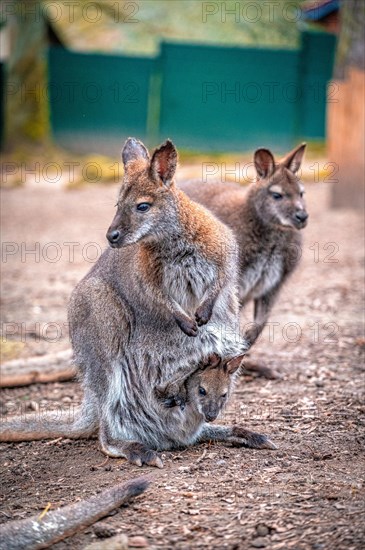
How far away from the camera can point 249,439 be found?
519 centimetres

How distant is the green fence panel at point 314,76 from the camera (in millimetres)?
20734

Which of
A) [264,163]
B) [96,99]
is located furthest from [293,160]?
[96,99]

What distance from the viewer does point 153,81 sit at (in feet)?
67.9

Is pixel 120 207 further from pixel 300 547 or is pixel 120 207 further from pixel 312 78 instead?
pixel 312 78

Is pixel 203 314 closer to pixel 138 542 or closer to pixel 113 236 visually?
pixel 113 236

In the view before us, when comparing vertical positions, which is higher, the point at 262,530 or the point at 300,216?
the point at 300,216

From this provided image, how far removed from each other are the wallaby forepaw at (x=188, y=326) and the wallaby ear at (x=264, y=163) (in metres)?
2.46

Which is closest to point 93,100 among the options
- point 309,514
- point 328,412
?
point 328,412

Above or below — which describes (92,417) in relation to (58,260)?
below

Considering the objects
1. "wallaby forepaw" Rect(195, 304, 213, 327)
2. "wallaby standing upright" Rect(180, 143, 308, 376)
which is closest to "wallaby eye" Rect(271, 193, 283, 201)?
"wallaby standing upright" Rect(180, 143, 308, 376)

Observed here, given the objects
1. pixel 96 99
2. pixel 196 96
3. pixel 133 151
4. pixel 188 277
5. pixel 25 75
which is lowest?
pixel 188 277

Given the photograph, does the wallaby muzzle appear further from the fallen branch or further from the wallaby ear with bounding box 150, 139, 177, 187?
the fallen branch

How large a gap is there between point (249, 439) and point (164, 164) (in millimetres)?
1693

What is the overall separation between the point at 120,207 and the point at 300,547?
224 cm
